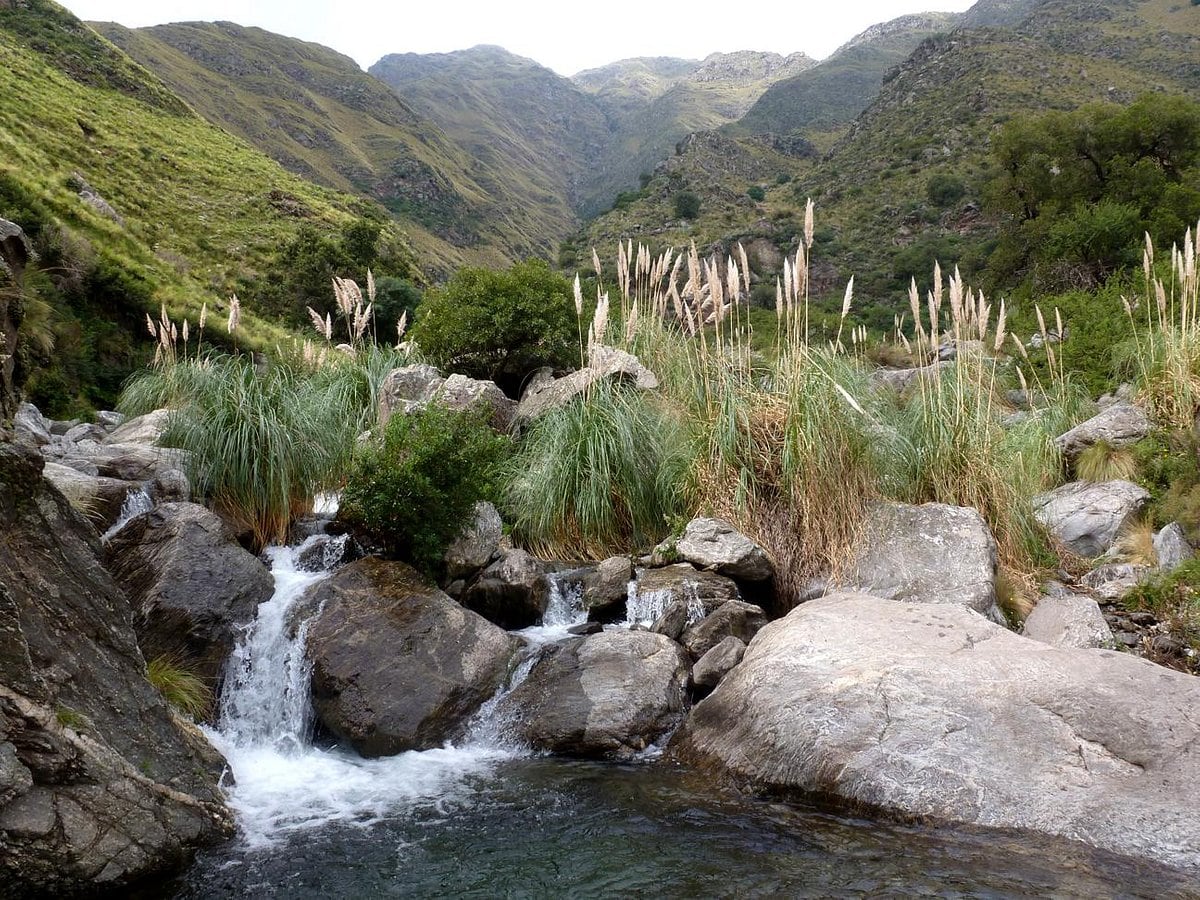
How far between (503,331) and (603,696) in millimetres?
8002

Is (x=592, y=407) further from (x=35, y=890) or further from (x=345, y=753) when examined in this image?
(x=35, y=890)

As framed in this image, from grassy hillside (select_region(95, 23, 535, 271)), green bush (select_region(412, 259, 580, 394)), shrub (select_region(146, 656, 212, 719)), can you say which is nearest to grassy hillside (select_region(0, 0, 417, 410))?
green bush (select_region(412, 259, 580, 394))

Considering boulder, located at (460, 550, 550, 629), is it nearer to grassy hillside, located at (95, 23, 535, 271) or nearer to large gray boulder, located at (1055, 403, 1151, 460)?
large gray boulder, located at (1055, 403, 1151, 460)

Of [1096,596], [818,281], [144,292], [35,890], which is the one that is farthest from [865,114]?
[35,890]

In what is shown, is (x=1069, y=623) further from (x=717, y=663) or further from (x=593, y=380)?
(x=593, y=380)

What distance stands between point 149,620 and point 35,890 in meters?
2.72

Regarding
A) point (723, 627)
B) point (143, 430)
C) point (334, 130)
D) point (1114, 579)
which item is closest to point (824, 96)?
point (334, 130)

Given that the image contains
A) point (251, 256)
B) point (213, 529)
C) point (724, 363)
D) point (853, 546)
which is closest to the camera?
point (213, 529)

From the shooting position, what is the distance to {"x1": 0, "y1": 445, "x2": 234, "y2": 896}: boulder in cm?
377

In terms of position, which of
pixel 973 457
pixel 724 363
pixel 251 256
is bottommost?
pixel 973 457

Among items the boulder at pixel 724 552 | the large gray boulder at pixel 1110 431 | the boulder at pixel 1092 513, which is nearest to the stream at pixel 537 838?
the boulder at pixel 724 552

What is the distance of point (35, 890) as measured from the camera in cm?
370

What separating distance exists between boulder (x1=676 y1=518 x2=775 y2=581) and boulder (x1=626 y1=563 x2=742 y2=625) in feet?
0.36

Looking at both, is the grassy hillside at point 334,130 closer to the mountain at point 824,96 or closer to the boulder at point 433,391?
the mountain at point 824,96
